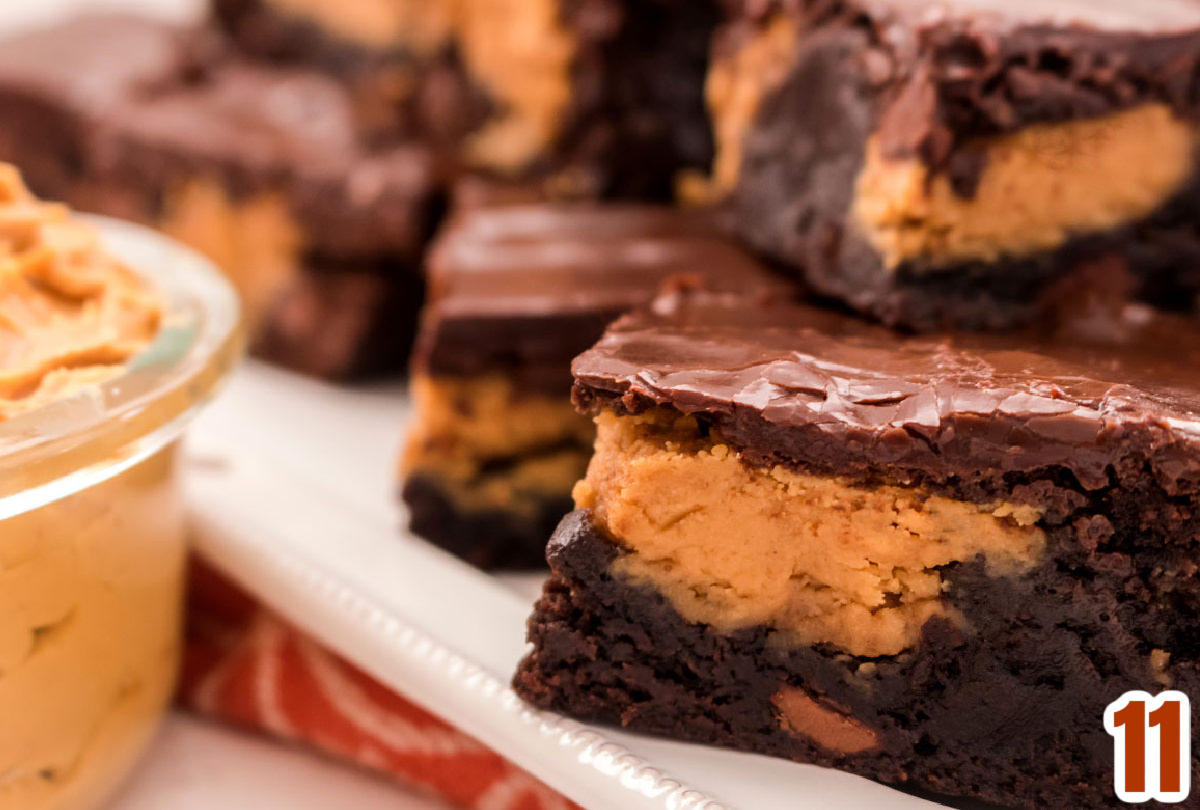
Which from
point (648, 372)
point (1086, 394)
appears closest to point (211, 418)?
point (648, 372)

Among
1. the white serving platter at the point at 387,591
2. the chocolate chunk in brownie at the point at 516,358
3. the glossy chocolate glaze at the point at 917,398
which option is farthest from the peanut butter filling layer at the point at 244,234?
the glossy chocolate glaze at the point at 917,398

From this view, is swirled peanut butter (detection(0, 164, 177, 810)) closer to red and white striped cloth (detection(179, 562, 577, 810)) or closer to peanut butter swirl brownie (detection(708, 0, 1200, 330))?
red and white striped cloth (detection(179, 562, 577, 810))

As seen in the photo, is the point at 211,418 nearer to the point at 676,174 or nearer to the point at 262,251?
the point at 262,251

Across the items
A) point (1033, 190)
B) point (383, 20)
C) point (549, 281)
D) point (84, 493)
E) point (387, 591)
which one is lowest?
Answer: point (387, 591)

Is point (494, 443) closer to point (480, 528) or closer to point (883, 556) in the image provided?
point (480, 528)

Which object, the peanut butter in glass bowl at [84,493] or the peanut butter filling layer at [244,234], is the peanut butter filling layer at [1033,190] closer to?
the peanut butter in glass bowl at [84,493]

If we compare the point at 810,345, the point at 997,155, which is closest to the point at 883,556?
the point at 810,345
